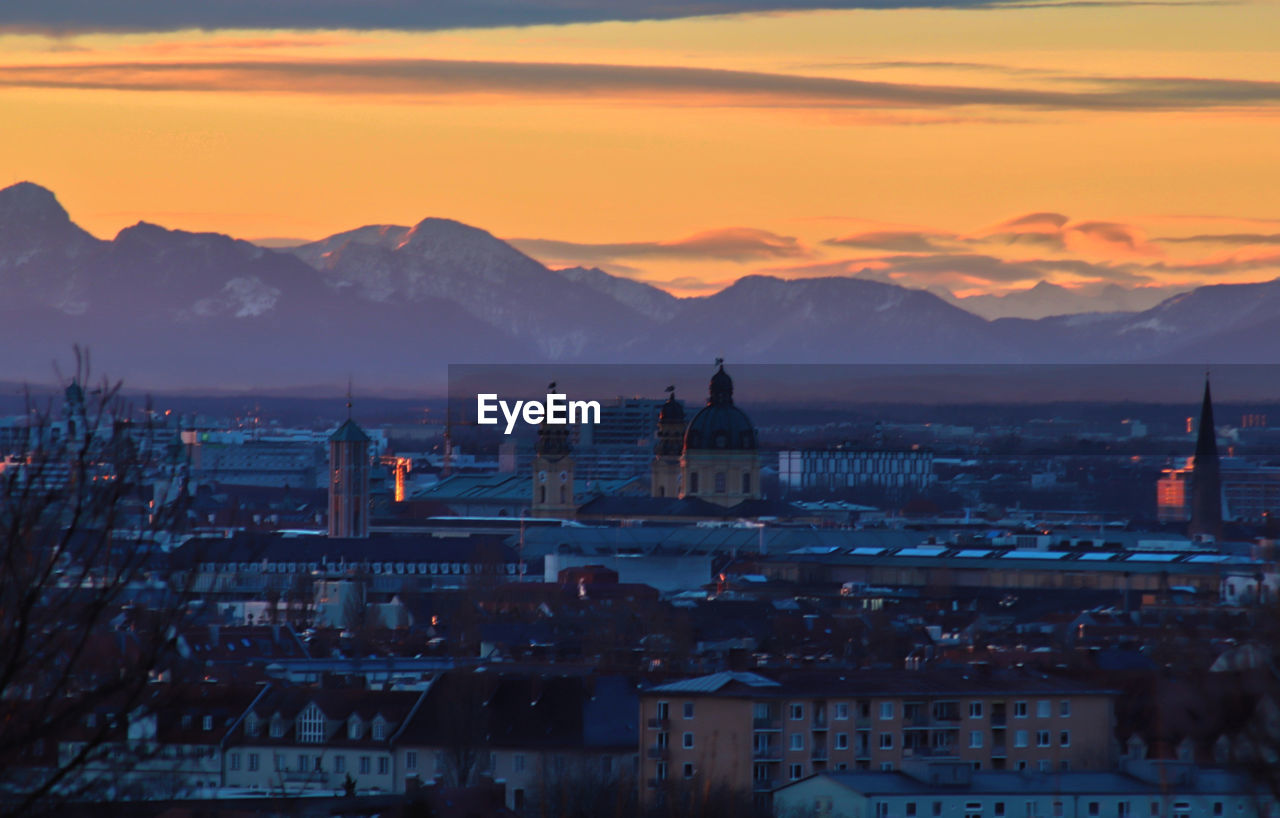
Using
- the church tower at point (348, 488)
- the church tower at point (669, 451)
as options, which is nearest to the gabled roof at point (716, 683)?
the church tower at point (348, 488)

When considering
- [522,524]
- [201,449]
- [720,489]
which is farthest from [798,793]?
[201,449]

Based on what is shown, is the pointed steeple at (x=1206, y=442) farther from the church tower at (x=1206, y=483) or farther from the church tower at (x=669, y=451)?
the church tower at (x=669, y=451)

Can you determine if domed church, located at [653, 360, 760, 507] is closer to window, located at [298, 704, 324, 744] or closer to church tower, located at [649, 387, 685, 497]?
church tower, located at [649, 387, 685, 497]

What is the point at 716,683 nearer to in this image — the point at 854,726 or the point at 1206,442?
the point at 854,726

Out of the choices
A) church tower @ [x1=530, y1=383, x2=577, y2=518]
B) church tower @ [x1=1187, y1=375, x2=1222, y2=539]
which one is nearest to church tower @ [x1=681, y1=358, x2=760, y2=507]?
church tower @ [x1=530, y1=383, x2=577, y2=518]
